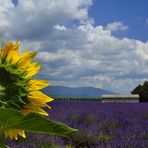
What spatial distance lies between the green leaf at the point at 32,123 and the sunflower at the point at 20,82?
0.08 metres

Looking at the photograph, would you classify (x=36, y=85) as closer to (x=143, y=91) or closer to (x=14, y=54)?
(x=14, y=54)

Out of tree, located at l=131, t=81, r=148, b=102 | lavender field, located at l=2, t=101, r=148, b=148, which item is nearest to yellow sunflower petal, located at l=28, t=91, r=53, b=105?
lavender field, located at l=2, t=101, r=148, b=148

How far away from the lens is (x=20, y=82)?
0.75m

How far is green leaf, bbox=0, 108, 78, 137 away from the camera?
0.62 meters

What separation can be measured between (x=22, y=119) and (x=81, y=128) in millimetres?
5879

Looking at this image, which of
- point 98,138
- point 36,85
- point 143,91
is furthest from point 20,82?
point 143,91

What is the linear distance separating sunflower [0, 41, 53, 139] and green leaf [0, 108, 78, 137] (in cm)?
8

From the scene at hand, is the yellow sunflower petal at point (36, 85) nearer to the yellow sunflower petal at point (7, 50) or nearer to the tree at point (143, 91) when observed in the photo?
the yellow sunflower petal at point (7, 50)

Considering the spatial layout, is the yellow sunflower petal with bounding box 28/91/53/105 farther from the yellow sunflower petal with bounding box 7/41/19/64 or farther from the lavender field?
the lavender field

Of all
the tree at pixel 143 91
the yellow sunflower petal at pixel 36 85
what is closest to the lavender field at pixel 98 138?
the yellow sunflower petal at pixel 36 85

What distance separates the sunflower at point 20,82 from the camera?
2.38 feet

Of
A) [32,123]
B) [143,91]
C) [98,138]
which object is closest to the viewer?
[32,123]

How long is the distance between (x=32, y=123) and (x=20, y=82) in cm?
14

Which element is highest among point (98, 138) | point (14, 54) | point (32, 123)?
point (14, 54)
